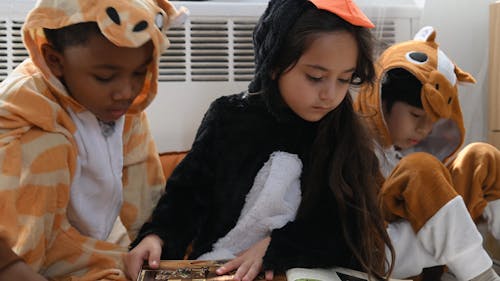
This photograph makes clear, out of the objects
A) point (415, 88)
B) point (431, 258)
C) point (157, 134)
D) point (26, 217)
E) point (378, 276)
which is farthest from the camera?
point (157, 134)

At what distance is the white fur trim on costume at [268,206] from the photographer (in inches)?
42.6

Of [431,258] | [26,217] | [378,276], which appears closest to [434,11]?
[431,258]

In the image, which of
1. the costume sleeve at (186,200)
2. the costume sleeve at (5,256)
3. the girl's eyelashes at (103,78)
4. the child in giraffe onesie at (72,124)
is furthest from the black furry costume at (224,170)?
the costume sleeve at (5,256)

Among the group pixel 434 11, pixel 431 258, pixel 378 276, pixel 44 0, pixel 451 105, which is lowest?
pixel 431 258

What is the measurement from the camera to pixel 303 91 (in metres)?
1.03

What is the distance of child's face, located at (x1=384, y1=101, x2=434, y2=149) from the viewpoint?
1439 mm

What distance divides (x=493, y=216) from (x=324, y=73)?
0.59 meters

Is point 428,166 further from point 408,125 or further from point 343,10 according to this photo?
point 343,10

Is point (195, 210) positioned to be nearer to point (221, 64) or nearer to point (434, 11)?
point (221, 64)

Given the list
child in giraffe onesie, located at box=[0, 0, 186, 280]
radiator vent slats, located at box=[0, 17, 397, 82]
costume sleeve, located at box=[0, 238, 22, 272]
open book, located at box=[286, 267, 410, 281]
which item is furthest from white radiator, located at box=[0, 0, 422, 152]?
costume sleeve, located at box=[0, 238, 22, 272]

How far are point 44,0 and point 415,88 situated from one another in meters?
0.83

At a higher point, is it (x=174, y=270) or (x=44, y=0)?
(x=44, y=0)

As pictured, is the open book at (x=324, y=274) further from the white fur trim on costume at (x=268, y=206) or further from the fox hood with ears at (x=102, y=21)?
the fox hood with ears at (x=102, y=21)

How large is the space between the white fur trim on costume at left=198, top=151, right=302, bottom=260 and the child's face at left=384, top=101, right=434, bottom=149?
43 centimetres
